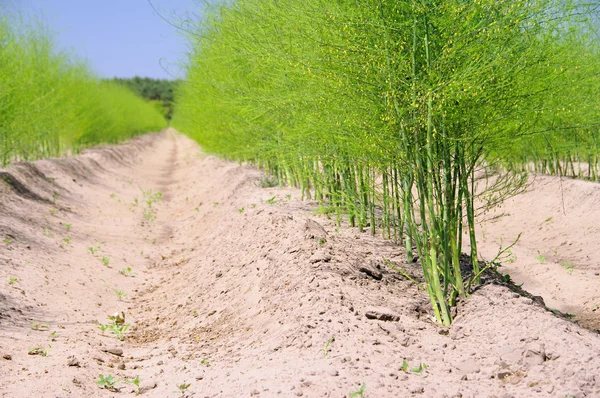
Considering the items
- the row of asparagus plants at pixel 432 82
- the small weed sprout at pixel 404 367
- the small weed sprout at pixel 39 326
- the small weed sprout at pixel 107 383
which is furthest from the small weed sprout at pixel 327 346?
the small weed sprout at pixel 39 326

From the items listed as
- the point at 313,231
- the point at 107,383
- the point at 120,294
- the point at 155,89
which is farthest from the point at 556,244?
the point at 155,89

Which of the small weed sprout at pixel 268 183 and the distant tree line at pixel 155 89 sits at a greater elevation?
the distant tree line at pixel 155 89

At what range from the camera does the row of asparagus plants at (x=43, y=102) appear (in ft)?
38.6

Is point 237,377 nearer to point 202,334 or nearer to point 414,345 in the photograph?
point 414,345

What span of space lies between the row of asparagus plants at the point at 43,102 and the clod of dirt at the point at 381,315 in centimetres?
840

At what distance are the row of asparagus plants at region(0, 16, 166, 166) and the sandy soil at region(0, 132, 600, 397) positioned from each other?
330cm

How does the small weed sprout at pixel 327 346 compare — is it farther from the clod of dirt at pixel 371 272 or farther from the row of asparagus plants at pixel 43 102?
the row of asparagus plants at pixel 43 102

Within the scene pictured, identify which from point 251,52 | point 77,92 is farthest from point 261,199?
point 77,92

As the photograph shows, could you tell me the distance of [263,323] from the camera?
187 inches

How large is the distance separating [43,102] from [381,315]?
13.1 m

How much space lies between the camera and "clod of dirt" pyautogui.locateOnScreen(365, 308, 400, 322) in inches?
172

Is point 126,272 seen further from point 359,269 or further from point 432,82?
point 432,82

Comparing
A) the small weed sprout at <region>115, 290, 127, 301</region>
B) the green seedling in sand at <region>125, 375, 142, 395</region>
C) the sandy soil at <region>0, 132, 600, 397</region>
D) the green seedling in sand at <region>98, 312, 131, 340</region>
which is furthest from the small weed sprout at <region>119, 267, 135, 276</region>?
the green seedling in sand at <region>125, 375, 142, 395</region>

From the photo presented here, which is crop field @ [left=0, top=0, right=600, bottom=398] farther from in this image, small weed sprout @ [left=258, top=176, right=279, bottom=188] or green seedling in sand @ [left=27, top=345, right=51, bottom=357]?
small weed sprout @ [left=258, top=176, right=279, bottom=188]
